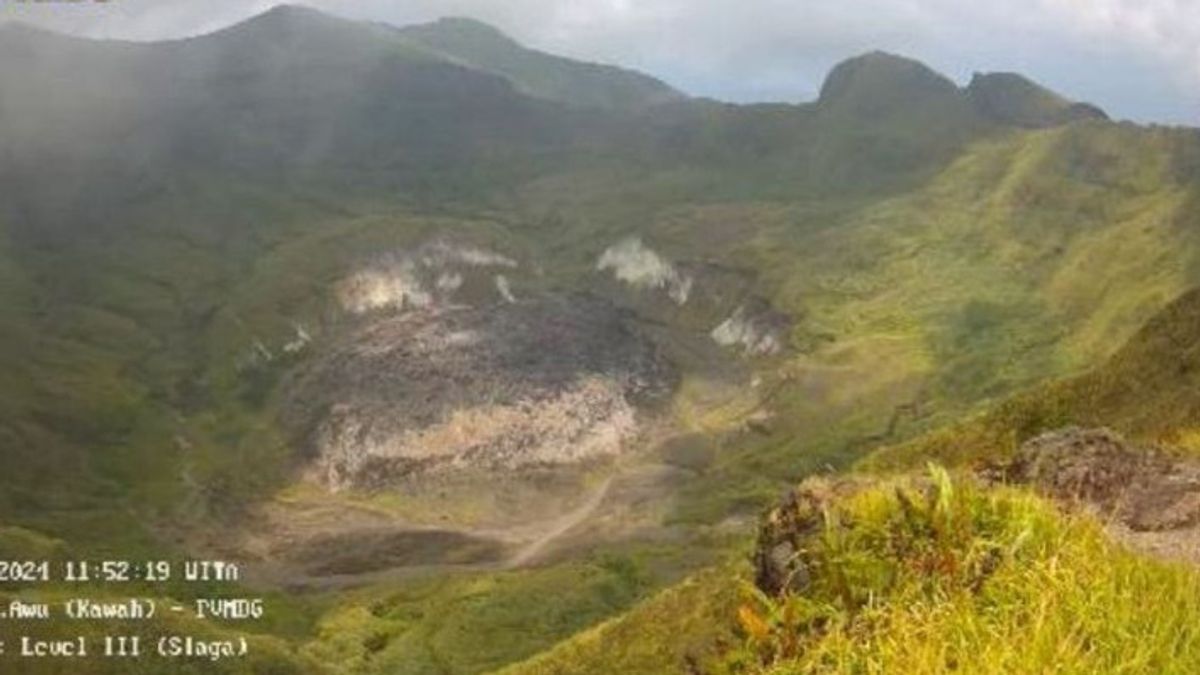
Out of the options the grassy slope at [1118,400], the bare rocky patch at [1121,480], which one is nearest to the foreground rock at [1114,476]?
the bare rocky patch at [1121,480]

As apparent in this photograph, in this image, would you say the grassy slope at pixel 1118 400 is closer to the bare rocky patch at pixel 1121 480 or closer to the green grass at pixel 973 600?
the bare rocky patch at pixel 1121 480

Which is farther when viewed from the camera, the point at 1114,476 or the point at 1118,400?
the point at 1118,400

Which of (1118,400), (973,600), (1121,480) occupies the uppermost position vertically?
(1118,400)

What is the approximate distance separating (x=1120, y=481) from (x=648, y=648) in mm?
61303

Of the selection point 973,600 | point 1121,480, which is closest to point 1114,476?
point 1121,480

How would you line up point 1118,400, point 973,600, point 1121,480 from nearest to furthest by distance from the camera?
point 973,600 < point 1121,480 < point 1118,400

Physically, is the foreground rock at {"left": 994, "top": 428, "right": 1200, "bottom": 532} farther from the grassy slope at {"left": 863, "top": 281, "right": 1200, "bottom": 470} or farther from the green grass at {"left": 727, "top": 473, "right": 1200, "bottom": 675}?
the grassy slope at {"left": 863, "top": 281, "right": 1200, "bottom": 470}

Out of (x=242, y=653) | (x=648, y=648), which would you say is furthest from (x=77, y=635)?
(x=648, y=648)

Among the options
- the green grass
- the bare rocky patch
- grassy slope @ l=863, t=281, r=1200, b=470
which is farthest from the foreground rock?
grassy slope @ l=863, t=281, r=1200, b=470

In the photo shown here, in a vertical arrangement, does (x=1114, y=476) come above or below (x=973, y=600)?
above

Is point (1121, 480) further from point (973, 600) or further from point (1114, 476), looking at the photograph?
point (973, 600)

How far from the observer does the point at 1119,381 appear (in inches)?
3324

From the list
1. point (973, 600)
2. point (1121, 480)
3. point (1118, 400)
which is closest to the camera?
point (973, 600)

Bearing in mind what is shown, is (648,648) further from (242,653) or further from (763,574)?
(242,653)
